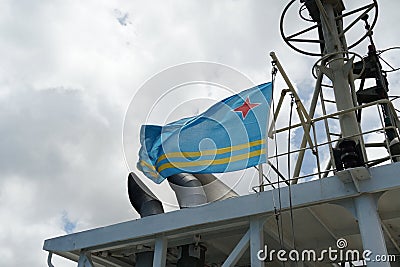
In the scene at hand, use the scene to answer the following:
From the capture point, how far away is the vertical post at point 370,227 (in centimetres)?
498

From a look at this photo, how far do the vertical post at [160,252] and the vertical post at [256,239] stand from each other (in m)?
1.52

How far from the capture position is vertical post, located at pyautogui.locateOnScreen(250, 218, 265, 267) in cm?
569

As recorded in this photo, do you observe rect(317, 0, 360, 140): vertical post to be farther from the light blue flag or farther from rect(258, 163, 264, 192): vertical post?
rect(258, 163, 264, 192): vertical post

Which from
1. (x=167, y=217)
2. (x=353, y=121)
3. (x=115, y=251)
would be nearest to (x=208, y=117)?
(x=167, y=217)

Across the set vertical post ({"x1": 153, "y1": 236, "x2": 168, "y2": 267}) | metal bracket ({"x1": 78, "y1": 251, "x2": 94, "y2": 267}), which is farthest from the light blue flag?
metal bracket ({"x1": 78, "y1": 251, "x2": 94, "y2": 267})

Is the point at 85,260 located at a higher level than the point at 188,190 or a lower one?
lower

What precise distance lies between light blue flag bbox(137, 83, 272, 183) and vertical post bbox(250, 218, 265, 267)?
32.4 inches

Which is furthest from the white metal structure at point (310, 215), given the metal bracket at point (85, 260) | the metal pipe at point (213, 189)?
the metal pipe at point (213, 189)

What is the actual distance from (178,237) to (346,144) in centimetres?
297

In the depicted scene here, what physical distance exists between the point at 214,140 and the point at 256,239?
1922mm

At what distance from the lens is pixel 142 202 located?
8438 millimetres

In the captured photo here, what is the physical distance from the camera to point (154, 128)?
833cm

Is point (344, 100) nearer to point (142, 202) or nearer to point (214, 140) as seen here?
point (214, 140)

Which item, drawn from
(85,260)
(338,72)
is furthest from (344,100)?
(85,260)
